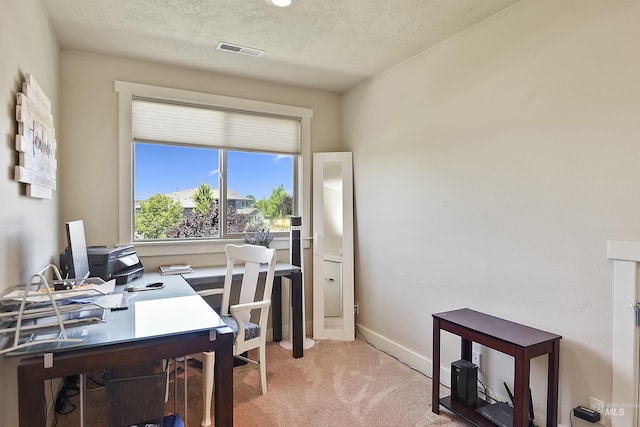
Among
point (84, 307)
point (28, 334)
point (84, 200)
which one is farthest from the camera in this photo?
point (84, 200)

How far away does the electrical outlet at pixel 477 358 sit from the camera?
253 centimetres

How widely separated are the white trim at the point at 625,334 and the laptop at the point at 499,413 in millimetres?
479

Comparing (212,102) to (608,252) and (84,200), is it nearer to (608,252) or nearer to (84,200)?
(84,200)

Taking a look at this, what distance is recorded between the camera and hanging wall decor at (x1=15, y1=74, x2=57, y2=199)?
68.5 inches

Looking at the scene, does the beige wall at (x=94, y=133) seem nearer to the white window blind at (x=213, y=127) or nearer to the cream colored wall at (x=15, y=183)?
the white window blind at (x=213, y=127)

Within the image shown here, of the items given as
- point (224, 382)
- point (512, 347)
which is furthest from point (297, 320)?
Result: point (512, 347)

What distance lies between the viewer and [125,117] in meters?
3.13

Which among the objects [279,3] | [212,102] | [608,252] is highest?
[279,3]

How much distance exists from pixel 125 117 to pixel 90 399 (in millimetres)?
2170

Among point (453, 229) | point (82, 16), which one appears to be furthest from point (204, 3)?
point (453, 229)

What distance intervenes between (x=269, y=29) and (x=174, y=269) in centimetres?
202

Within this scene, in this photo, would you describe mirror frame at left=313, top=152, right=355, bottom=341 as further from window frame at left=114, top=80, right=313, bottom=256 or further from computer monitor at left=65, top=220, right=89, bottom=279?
computer monitor at left=65, top=220, right=89, bottom=279

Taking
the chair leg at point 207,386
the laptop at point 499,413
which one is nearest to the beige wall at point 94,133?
the chair leg at point 207,386

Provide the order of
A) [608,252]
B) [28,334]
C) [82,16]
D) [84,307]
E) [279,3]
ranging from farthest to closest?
[82,16] → [279,3] → [608,252] → [84,307] → [28,334]
